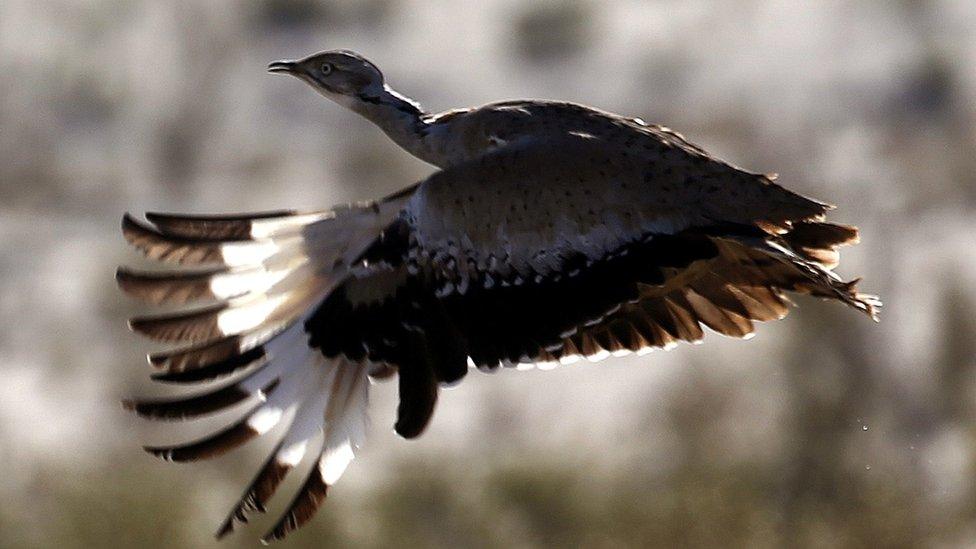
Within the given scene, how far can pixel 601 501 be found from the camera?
930 inches

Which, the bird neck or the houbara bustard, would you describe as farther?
the bird neck

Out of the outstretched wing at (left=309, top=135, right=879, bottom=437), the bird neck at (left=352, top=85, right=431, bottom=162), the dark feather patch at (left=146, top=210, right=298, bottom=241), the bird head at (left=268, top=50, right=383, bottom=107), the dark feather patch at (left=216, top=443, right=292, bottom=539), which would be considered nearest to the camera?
the outstretched wing at (left=309, top=135, right=879, bottom=437)

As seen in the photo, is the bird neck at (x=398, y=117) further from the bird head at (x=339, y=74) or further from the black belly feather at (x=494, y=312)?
the black belly feather at (x=494, y=312)

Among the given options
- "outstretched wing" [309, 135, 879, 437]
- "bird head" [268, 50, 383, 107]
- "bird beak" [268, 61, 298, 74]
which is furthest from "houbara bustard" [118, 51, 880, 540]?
"bird beak" [268, 61, 298, 74]

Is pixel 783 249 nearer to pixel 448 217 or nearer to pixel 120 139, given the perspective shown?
pixel 448 217

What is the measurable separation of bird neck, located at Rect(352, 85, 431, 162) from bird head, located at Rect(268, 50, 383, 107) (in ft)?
0.14

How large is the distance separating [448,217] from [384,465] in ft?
46.8

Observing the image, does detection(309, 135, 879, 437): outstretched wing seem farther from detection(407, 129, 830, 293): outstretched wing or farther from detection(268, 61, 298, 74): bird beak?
detection(268, 61, 298, 74): bird beak

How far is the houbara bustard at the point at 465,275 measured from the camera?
9.98 m

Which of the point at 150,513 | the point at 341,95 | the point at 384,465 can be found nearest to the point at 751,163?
the point at 384,465

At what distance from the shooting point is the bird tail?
10.2m

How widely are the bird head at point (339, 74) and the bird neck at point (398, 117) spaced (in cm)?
4

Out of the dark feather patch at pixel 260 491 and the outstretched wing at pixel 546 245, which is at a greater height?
the outstretched wing at pixel 546 245

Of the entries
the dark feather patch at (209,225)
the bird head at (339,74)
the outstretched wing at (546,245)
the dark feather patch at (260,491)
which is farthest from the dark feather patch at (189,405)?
the bird head at (339,74)
